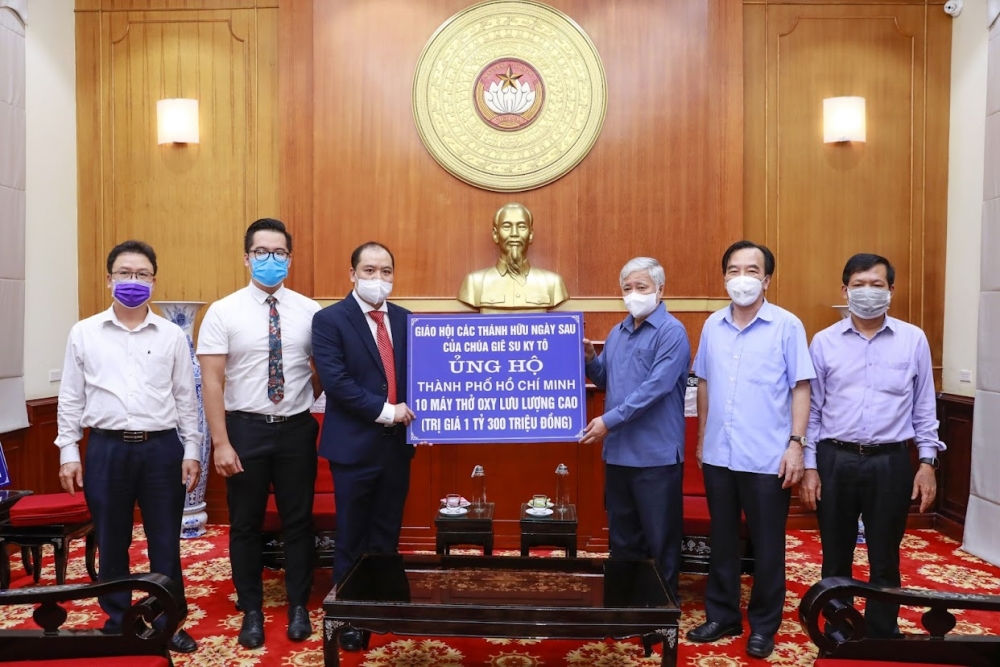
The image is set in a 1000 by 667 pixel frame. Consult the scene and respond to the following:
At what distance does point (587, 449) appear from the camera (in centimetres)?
418

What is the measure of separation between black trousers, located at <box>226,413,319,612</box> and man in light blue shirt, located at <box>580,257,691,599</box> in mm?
1104

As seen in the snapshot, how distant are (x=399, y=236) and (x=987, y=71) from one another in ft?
12.0

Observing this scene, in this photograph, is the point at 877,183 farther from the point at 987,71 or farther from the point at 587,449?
the point at 587,449

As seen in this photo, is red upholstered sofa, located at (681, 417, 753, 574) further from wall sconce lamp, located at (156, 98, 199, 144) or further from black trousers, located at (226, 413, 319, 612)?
wall sconce lamp, located at (156, 98, 199, 144)

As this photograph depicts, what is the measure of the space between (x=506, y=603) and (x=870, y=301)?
1622mm

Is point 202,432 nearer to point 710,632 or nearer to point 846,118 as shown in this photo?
point 710,632

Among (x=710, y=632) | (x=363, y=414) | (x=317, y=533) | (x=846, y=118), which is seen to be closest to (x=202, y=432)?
(x=317, y=533)

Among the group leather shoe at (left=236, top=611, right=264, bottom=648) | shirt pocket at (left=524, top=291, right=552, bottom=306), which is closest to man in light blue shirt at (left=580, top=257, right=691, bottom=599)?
leather shoe at (left=236, top=611, right=264, bottom=648)

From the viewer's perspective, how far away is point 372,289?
288 cm

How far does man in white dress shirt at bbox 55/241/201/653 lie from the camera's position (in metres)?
2.62

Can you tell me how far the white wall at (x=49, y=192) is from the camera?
4.53 meters

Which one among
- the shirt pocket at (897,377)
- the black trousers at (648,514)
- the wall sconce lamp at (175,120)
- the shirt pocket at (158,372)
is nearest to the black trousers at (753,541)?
the black trousers at (648,514)

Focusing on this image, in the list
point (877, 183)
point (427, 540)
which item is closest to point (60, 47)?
point (427, 540)

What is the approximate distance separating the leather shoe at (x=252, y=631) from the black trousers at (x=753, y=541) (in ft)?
5.74
